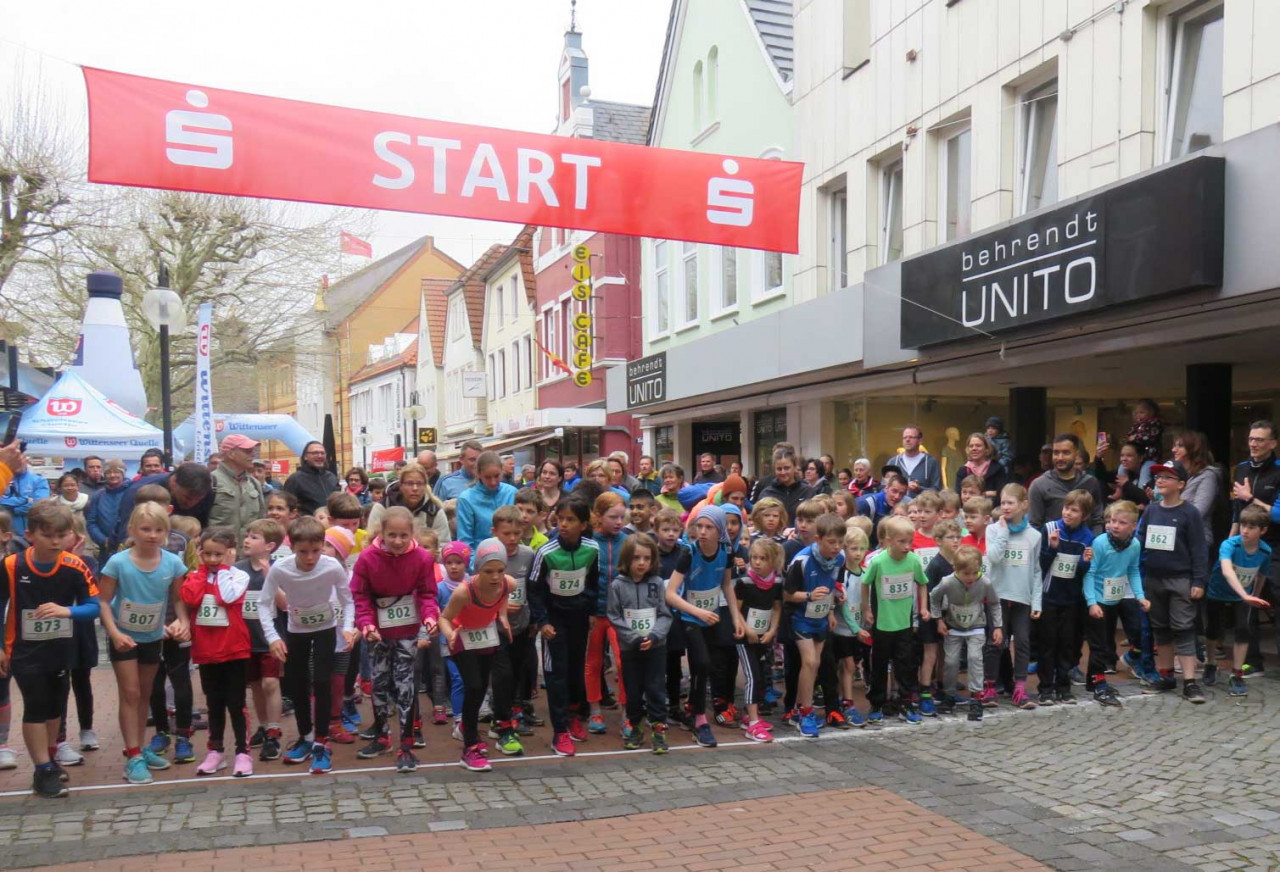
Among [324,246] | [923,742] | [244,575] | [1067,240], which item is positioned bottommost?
[923,742]

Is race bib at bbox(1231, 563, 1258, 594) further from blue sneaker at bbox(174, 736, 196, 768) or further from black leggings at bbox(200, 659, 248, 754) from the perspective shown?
blue sneaker at bbox(174, 736, 196, 768)

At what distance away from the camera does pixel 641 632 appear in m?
6.51

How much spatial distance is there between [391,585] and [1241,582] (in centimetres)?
637

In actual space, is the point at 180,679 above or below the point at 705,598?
below

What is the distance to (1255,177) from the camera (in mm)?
8008

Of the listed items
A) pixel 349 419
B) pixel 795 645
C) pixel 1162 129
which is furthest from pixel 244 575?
pixel 349 419

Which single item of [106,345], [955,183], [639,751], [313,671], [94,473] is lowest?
[639,751]

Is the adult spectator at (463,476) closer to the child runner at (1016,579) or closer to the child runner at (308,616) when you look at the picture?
the child runner at (308,616)

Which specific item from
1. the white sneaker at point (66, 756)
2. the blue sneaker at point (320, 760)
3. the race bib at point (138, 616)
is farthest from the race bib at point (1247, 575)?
the white sneaker at point (66, 756)

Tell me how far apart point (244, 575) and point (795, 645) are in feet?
11.9

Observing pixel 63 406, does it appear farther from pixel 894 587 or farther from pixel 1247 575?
pixel 1247 575

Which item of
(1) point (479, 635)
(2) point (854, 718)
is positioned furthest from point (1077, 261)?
(1) point (479, 635)

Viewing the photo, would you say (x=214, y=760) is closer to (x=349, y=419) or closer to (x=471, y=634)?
(x=471, y=634)

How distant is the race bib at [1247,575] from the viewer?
795cm
